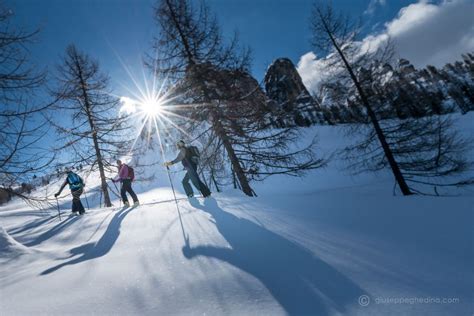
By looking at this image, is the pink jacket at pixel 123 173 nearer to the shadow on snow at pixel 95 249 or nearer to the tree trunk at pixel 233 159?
the tree trunk at pixel 233 159

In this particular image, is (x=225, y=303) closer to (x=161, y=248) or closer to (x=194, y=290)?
(x=194, y=290)

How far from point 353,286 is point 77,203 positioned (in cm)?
837

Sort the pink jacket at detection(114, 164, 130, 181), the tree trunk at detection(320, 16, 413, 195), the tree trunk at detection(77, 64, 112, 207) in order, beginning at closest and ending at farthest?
1. the pink jacket at detection(114, 164, 130, 181)
2. the tree trunk at detection(320, 16, 413, 195)
3. the tree trunk at detection(77, 64, 112, 207)

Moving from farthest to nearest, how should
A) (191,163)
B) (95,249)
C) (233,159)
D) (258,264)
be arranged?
(233,159)
(191,163)
(95,249)
(258,264)

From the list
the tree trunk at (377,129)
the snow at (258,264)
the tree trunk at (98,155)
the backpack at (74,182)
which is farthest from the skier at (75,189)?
the tree trunk at (377,129)

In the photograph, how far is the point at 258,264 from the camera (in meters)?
2.09

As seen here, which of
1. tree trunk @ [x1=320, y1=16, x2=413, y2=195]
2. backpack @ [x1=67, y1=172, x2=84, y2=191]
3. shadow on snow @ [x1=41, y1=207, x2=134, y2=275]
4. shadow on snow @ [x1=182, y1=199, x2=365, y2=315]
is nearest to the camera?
shadow on snow @ [x1=182, y1=199, x2=365, y2=315]

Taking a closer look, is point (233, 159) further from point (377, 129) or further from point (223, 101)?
point (377, 129)

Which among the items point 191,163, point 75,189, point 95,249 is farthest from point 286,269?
point 75,189

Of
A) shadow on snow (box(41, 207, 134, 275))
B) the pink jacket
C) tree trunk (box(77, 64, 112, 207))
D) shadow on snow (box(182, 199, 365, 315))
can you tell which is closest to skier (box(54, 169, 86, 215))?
the pink jacket

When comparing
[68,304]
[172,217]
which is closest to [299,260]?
[68,304]

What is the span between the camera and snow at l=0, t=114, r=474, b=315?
5.16 feet

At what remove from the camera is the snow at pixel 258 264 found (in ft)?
5.16

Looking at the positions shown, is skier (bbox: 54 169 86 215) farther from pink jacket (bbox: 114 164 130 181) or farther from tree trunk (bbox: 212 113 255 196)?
tree trunk (bbox: 212 113 255 196)
